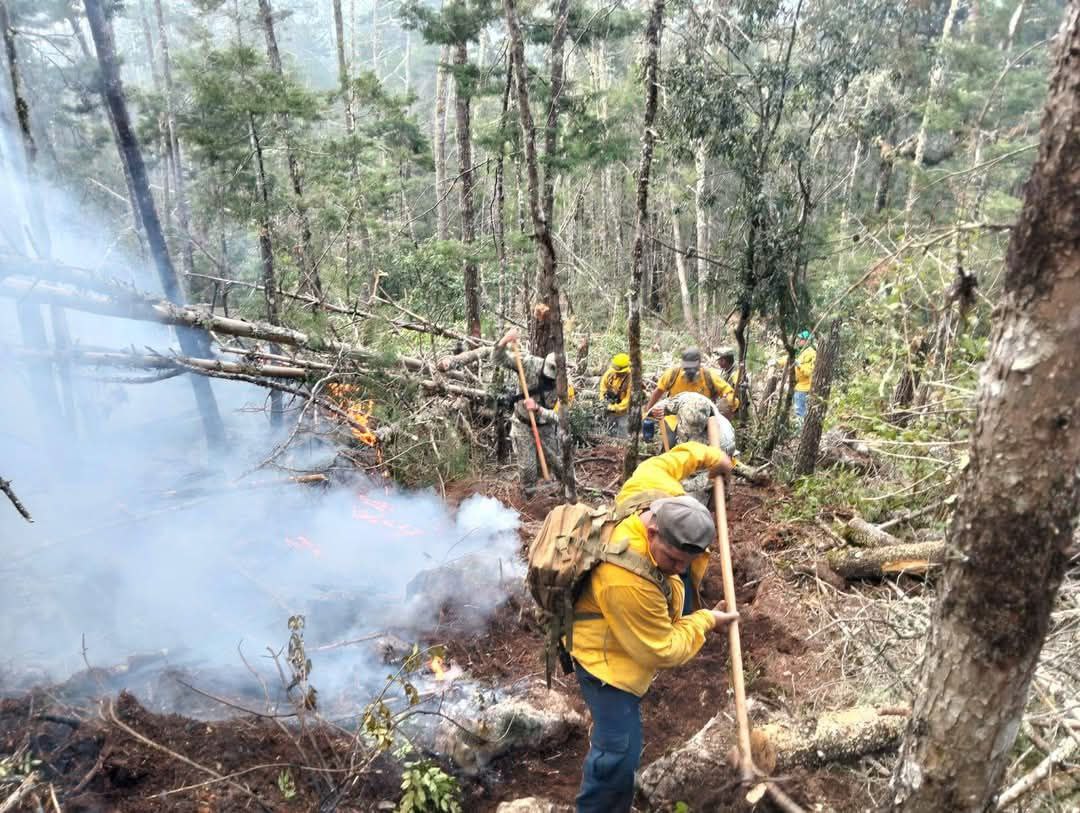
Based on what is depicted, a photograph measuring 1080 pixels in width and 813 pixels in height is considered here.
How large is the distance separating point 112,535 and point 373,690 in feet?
11.5

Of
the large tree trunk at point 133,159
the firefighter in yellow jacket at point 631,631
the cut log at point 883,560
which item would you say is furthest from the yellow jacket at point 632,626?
the large tree trunk at point 133,159

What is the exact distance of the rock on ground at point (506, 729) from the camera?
12.7ft

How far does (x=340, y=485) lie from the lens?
7430 millimetres

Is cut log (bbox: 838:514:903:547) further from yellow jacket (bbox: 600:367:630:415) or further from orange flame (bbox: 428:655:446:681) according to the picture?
yellow jacket (bbox: 600:367:630:415)

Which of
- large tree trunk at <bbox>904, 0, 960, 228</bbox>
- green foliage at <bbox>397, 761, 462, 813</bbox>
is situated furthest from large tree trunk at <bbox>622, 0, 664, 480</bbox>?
large tree trunk at <bbox>904, 0, 960, 228</bbox>

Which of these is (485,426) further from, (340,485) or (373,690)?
(373,690)

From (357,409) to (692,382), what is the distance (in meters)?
4.11

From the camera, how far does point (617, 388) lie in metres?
9.84

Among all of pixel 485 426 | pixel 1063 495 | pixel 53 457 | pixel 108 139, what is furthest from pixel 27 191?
pixel 108 139

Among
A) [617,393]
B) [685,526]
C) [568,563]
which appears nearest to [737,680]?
[685,526]

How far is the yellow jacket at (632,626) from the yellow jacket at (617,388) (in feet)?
20.2

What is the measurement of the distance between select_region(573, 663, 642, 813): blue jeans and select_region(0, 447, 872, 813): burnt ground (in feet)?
1.78

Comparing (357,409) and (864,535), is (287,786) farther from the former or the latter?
(357,409)

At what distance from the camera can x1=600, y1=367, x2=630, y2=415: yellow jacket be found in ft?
31.6
